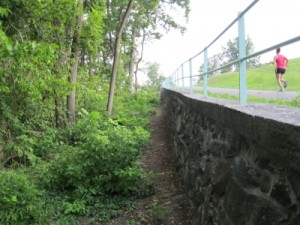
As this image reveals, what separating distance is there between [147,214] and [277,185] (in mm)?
3483

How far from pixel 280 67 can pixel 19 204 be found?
4082 millimetres

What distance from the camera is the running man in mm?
2674

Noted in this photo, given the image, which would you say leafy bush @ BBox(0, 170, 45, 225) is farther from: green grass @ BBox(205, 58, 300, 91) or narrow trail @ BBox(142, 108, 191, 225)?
green grass @ BBox(205, 58, 300, 91)

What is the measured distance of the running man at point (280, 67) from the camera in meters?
2.67

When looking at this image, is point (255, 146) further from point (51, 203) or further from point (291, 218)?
point (51, 203)

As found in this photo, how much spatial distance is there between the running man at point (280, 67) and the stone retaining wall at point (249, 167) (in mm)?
356

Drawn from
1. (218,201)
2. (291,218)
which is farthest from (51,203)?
(291,218)

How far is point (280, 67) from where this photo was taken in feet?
9.11

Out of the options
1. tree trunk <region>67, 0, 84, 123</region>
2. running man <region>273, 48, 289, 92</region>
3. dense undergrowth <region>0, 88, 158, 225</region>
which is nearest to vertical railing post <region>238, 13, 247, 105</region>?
running man <region>273, 48, 289, 92</region>

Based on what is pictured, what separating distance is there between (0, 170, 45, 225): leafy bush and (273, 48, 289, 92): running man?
379 cm

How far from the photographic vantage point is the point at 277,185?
5.94 feet

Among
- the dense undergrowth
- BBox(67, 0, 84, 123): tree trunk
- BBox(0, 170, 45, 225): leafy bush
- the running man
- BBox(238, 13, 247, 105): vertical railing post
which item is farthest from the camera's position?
BBox(67, 0, 84, 123): tree trunk

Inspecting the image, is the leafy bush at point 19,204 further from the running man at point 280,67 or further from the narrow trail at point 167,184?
the running man at point 280,67

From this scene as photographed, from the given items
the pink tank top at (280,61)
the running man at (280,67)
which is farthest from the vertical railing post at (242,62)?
the pink tank top at (280,61)
